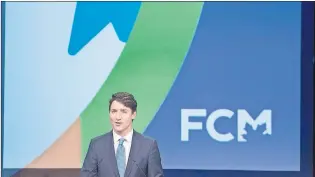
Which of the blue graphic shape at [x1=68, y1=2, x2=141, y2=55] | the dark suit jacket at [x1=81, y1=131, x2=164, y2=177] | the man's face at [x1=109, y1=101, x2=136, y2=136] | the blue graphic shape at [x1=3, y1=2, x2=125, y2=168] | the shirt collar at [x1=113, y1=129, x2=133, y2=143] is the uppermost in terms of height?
the blue graphic shape at [x1=68, y1=2, x2=141, y2=55]

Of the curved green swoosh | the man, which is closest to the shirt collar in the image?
the man

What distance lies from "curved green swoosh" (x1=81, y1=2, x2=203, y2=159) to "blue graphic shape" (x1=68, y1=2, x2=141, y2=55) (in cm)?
9

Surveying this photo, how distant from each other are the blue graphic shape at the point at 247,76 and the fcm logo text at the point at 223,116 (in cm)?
3

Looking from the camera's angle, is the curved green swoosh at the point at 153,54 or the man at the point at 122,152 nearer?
the man at the point at 122,152

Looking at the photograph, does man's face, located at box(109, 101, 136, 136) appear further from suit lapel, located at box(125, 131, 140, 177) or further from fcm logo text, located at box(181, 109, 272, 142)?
fcm logo text, located at box(181, 109, 272, 142)

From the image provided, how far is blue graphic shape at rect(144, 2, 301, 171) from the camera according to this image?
6.15 metres

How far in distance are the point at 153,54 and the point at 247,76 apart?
3.44 feet

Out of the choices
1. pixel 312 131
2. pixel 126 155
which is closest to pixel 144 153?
pixel 126 155

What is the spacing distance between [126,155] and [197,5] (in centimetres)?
291

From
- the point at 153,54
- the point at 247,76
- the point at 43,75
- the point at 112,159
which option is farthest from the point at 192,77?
the point at 112,159

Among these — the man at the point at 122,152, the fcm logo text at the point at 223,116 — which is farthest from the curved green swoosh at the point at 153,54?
the man at the point at 122,152

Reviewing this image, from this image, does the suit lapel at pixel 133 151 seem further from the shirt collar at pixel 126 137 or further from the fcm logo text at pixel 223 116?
the fcm logo text at pixel 223 116

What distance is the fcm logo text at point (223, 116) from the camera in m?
6.17

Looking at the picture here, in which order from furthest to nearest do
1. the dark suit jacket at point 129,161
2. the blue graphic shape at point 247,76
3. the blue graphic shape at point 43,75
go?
the blue graphic shape at point 43,75
the blue graphic shape at point 247,76
the dark suit jacket at point 129,161
